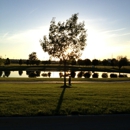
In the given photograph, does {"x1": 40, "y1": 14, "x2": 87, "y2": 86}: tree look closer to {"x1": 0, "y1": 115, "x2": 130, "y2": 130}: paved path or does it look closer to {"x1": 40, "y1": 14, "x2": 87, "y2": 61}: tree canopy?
{"x1": 40, "y1": 14, "x2": 87, "y2": 61}: tree canopy

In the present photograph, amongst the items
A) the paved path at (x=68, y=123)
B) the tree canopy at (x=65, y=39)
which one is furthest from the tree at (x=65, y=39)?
the paved path at (x=68, y=123)

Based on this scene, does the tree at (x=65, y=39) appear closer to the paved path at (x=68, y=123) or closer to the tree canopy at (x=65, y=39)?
the tree canopy at (x=65, y=39)

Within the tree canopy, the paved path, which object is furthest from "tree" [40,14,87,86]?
the paved path

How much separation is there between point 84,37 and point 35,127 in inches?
600

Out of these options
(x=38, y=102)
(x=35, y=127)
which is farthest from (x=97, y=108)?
(x=35, y=127)

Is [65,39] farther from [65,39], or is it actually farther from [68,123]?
[68,123]

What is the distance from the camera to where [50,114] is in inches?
363

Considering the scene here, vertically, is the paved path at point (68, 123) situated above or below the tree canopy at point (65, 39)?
below

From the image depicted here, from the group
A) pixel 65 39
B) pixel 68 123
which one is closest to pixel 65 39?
pixel 65 39

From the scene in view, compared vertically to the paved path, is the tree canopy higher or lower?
higher

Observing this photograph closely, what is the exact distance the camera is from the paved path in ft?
24.7

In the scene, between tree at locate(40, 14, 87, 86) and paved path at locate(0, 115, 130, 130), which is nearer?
paved path at locate(0, 115, 130, 130)

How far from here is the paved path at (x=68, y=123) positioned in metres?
7.53

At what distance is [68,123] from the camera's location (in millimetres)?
8016
